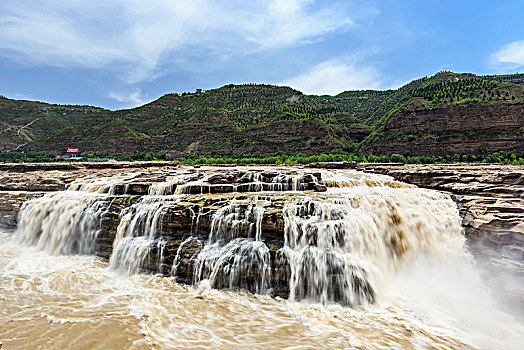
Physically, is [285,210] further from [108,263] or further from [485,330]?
[108,263]

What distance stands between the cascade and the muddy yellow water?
22.4 inches

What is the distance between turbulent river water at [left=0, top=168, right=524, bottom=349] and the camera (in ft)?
17.6

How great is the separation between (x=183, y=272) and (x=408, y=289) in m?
7.52

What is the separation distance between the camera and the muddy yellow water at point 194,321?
5.08m

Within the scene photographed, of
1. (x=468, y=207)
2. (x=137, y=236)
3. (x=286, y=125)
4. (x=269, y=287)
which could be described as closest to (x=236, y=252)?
(x=269, y=287)

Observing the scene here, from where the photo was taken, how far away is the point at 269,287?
24.2 feet

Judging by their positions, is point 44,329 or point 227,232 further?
point 227,232

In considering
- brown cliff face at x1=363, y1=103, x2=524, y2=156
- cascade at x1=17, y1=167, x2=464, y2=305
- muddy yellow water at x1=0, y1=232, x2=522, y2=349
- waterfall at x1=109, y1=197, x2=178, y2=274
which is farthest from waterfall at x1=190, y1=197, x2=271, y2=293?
brown cliff face at x1=363, y1=103, x2=524, y2=156

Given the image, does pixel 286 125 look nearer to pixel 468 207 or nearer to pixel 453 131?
pixel 453 131

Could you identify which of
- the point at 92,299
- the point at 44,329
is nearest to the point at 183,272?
the point at 92,299

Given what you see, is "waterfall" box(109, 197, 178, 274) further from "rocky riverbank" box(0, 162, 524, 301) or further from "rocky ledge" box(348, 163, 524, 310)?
"rocky ledge" box(348, 163, 524, 310)

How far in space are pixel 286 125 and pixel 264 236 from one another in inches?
2187

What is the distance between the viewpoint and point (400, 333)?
18.5ft

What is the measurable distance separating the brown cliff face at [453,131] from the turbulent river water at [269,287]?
137 ft
